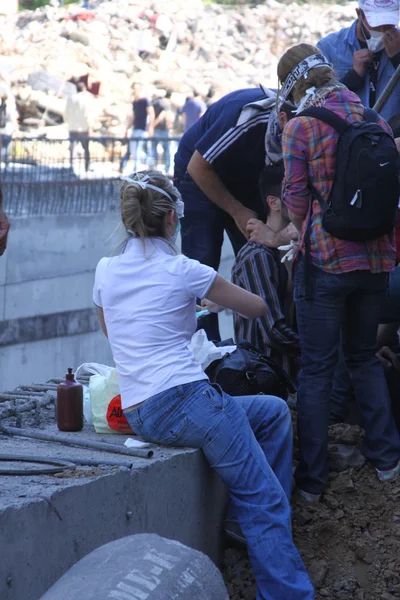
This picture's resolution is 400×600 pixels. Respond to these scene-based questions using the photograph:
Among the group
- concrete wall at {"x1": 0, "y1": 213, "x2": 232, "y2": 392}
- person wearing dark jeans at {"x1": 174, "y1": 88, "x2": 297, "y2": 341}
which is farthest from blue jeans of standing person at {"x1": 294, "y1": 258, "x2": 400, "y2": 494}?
concrete wall at {"x1": 0, "y1": 213, "x2": 232, "y2": 392}

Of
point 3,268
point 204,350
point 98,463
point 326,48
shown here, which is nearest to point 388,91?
point 326,48

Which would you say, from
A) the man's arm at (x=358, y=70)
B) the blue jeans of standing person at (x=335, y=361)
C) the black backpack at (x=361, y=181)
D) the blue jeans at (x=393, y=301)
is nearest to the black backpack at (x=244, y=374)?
the blue jeans of standing person at (x=335, y=361)

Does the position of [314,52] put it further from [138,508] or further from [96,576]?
[96,576]

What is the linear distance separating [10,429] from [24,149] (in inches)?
525

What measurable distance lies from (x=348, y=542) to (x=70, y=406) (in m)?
1.36

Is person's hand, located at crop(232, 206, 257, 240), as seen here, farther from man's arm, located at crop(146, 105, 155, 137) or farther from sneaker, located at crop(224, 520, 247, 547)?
man's arm, located at crop(146, 105, 155, 137)

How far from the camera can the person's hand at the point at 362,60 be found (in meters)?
5.56

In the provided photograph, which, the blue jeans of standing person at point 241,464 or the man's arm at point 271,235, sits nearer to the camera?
the blue jeans of standing person at point 241,464

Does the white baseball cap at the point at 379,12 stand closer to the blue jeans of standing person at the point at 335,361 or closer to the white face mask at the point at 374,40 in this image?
Result: the white face mask at the point at 374,40

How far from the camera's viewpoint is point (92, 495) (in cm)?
343

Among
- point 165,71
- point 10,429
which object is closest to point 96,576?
point 10,429

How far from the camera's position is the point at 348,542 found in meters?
4.49

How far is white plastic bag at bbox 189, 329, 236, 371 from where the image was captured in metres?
4.54

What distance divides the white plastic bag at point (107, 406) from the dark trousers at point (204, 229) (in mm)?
1728
